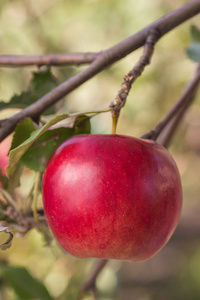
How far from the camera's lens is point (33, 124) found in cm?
56

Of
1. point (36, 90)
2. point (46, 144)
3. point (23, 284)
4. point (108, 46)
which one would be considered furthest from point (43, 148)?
point (108, 46)

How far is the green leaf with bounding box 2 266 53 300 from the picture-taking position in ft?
2.40

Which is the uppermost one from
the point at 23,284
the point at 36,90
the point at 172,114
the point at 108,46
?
the point at 36,90

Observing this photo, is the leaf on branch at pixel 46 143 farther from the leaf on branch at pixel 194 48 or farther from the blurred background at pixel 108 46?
the blurred background at pixel 108 46

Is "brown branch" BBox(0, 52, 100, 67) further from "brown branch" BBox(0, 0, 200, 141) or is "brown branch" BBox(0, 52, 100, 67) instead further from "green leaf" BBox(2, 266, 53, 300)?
"green leaf" BBox(2, 266, 53, 300)

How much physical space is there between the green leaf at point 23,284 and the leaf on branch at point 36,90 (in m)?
A: 0.27

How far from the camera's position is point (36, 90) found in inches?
27.8

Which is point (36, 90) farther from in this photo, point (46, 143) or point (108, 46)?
point (108, 46)

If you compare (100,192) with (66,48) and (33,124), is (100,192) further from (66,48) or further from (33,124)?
(66,48)

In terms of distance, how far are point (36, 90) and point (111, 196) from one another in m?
0.28

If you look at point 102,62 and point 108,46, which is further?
point 108,46

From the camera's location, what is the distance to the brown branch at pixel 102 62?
581 mm

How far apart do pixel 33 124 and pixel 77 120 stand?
65mm

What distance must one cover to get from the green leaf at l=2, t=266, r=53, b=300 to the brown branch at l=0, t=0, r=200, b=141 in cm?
28
